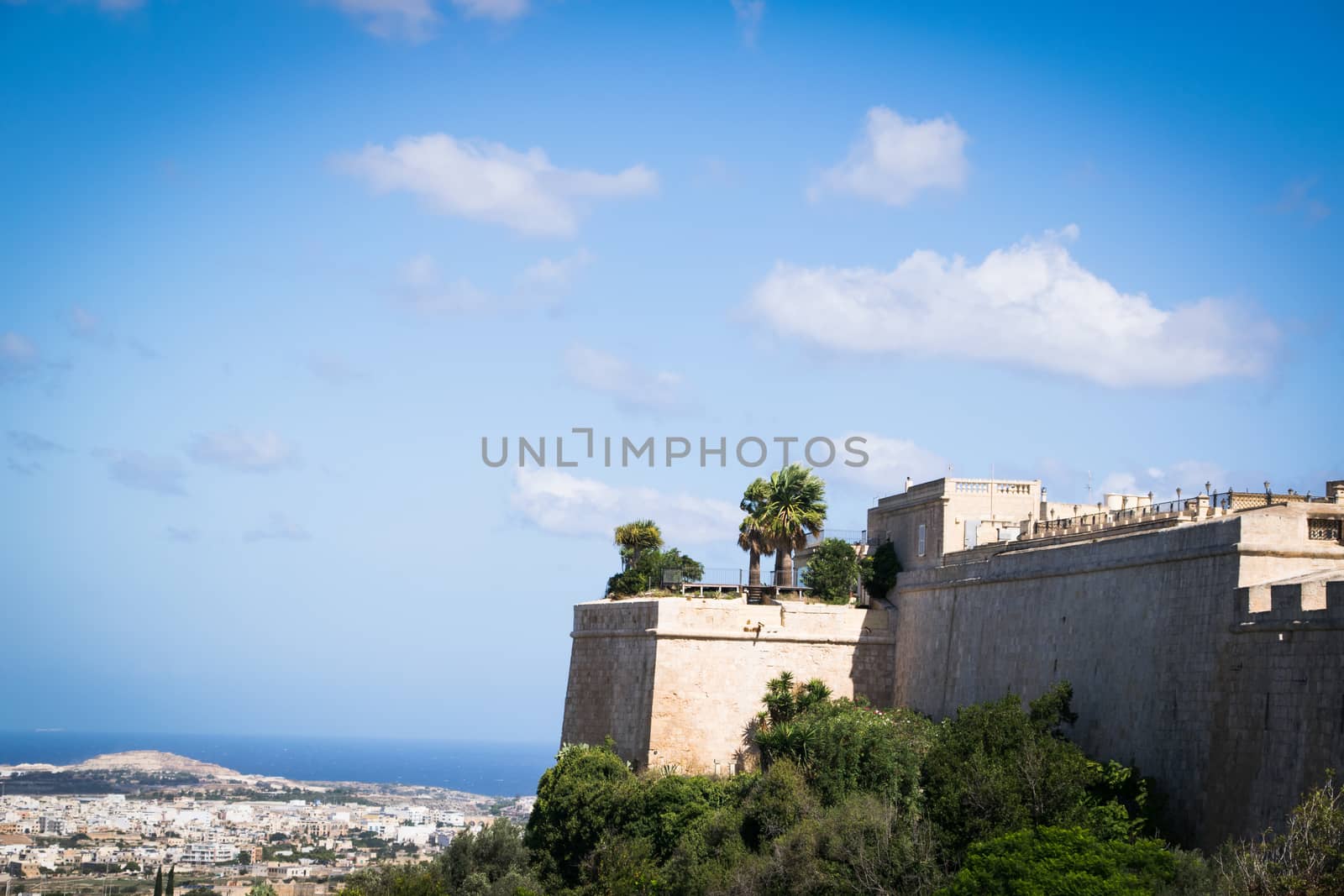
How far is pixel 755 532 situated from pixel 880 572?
318cm

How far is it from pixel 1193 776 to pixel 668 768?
13.1 meters

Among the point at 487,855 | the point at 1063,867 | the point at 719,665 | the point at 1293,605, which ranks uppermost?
the point at 1293,605

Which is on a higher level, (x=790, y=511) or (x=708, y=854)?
(x=790, y=511)

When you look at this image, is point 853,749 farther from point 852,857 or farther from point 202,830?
point 202,830

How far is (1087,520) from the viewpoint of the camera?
1222 inches

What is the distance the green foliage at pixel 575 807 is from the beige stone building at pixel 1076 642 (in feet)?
3.64

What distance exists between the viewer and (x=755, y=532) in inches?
1480

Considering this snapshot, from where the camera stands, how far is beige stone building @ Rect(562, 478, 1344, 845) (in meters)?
21.4

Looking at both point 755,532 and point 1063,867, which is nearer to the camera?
point 1063,867

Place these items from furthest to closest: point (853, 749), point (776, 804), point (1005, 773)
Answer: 1. point (853, 749)
2. point (776, 804)
3. point (1005, 773)

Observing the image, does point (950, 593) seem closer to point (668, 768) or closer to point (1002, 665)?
point (1002, 665)

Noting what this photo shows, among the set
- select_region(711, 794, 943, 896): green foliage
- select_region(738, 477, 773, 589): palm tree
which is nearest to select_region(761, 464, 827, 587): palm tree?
select_region(738, 477, 773, 589): palm tree

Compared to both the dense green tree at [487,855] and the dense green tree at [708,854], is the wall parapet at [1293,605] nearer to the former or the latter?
the dense green tree at [708,854]

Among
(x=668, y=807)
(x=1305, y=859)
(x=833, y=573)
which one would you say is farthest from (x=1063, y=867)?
(x=833, y=573)
